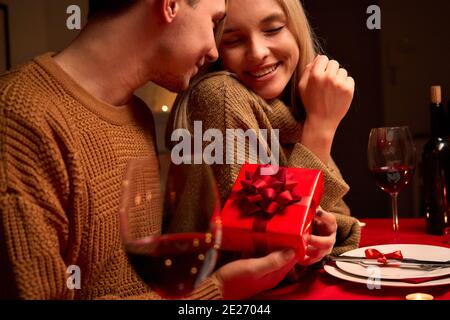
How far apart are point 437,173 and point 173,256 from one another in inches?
33.5

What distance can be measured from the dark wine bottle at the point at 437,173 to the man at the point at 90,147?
558mm

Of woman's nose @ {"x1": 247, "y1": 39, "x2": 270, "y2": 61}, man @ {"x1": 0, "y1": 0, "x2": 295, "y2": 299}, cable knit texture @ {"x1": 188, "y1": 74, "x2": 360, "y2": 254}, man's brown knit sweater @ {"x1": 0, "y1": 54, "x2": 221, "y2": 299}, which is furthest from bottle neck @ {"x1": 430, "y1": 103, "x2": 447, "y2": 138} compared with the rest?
man's brown knit sweater @ {"x1": 0, "y1": 54, "x2": 221, "y2": 299}

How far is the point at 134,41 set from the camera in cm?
88

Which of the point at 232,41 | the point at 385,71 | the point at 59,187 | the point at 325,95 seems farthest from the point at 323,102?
the point at 385,71

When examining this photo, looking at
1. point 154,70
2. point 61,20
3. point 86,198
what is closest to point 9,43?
point 61,20

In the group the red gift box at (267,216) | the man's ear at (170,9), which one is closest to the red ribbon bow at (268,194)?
the red gift box at (267,216)

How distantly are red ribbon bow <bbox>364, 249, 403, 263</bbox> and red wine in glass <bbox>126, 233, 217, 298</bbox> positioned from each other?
0.45m

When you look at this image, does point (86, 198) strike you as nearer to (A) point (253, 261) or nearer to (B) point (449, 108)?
(A) point (253, 261)

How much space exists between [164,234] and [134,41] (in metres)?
0.48

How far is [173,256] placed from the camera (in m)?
0.50

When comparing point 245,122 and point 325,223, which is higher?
point 245,122

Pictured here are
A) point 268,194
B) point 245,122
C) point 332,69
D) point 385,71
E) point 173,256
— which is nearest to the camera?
point 173,256

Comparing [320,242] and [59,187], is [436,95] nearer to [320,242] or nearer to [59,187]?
[320,242]

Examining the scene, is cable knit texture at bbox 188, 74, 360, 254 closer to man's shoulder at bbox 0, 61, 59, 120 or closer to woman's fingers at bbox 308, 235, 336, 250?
woman's fingers at bbox 308, 235, 336, 250
